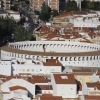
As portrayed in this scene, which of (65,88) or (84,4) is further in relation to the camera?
(84,4)

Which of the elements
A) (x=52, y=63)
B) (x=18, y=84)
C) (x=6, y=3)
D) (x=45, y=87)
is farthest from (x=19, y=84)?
(x=6, y=3)

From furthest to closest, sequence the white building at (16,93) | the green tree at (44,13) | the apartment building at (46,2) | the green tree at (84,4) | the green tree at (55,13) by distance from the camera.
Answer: the green tree at (84,4), the apartment building at (46,2), the green tree at (55,13), the green tree at (44,13), the white building at (16,93)

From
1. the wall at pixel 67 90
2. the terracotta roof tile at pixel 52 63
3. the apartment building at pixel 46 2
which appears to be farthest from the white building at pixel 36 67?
the apartment building at pixel 46 2

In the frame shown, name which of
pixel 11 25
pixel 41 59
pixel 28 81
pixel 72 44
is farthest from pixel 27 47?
pixel 28 81

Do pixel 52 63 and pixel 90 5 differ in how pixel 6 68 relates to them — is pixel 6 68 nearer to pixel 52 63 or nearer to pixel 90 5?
pixel 52 63

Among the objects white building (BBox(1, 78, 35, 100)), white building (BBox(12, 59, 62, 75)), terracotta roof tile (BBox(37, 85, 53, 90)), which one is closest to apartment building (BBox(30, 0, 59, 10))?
white building (BBox(12, 59, 62, 75))

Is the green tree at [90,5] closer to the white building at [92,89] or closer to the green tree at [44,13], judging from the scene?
the green tree at [44,13]

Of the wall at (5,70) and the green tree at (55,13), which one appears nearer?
the wall at (5,70)

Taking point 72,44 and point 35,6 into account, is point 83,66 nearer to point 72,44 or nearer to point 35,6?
point 72,44

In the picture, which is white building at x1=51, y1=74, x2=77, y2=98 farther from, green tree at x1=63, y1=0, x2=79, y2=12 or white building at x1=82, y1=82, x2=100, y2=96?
green tree at x1=63, y1=0, x2=79, y2=12

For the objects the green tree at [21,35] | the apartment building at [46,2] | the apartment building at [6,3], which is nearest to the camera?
the green tree at [21,35]

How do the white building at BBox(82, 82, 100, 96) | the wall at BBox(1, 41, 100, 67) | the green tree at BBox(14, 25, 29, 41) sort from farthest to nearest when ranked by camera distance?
the green tree at BBox(14, 25, 29, 41) < the wall at BBox(1, 41, 100, 67) < the white building at BBox(82, 82, 100, 96)
